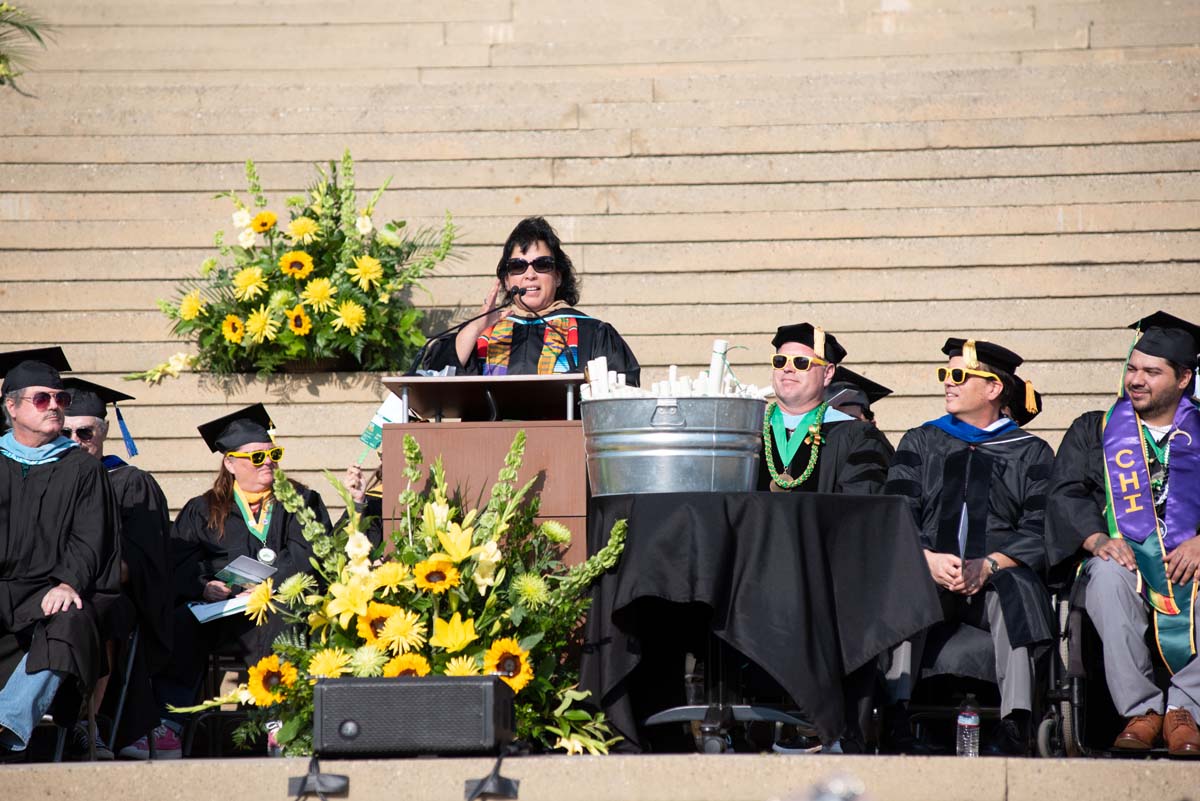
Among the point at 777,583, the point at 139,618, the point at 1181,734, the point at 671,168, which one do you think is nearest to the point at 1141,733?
the point at 1181,734

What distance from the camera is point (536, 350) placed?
253 inches

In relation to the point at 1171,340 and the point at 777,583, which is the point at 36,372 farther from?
the point at 1171,340

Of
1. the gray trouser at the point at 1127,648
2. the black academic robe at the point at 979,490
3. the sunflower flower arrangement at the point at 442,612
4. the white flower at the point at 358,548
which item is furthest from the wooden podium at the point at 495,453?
the gray trouser at the point at 1127,648

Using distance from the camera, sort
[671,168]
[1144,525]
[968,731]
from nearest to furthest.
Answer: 1. [968,731]
2. [1144,525]
3. [671,168]

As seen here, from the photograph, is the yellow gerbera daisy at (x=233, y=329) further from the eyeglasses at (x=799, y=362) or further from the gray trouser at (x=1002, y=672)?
the gray trouser at (x=1002, y=672)

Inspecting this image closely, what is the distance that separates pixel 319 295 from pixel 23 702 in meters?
3.29

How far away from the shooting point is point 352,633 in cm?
487

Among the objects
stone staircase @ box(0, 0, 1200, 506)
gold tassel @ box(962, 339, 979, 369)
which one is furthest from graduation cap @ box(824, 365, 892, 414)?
stone staircase @ box(0, 0, 1200, 506)

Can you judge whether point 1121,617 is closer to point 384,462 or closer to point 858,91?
point 384,462

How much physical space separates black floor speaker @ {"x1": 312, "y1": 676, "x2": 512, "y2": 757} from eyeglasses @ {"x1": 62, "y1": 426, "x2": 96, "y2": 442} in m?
2.87

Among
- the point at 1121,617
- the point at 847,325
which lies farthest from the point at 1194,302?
the point at 1121,617

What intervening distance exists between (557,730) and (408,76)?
7.49 m

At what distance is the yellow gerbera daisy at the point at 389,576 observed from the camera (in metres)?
4.77

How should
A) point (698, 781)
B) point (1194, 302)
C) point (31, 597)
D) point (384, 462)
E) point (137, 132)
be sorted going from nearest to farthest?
point (698, 781)
point (384, 462)
point (31, 597)
point (1194, 302)
point (137, 132)
